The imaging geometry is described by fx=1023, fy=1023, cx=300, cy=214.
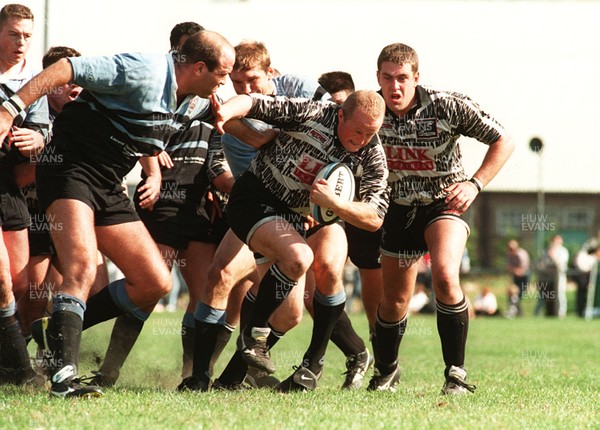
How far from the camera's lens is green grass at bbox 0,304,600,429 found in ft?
17.0

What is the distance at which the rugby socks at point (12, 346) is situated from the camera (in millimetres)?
6926

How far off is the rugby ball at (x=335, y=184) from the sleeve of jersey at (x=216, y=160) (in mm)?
1509

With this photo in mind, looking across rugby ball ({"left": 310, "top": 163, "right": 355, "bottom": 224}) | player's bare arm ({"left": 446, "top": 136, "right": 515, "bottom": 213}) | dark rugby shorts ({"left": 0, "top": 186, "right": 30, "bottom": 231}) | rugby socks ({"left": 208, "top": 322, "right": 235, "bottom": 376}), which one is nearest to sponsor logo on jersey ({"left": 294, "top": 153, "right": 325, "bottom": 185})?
rugby ball ({"left": 310, "top": 163, "right": 355, "bottom": 224})

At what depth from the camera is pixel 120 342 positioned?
758 cm

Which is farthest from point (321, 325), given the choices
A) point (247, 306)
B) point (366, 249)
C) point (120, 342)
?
point (120, 342)

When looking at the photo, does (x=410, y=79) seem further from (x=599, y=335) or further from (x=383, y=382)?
(x=599, y=335)

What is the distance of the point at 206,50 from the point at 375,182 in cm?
149

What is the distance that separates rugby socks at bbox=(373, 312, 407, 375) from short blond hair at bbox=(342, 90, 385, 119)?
1.90 meters

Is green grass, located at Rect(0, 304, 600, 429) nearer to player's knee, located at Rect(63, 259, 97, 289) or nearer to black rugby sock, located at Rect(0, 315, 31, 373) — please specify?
black rugby sock, located at Rect(0, 315, 31, 373)

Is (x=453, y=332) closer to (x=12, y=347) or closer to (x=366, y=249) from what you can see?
(x=366, y=249)

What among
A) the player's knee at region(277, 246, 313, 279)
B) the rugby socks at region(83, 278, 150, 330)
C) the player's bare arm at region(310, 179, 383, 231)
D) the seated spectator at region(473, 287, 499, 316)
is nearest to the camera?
the player's bare arm at region(310, 179, 383, 231)

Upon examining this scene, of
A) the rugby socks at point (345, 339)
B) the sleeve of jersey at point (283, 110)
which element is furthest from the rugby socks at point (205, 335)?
the sleeve of jersey at point (283, 110)

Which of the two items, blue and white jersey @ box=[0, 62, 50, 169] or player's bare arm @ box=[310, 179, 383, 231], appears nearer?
player's bare arm @ box=[310, 179, 383, 231]

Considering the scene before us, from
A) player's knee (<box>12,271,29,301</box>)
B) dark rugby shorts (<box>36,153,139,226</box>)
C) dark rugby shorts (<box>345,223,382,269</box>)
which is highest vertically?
dark rugby shorts (<box>36,153,139,226</box>)
